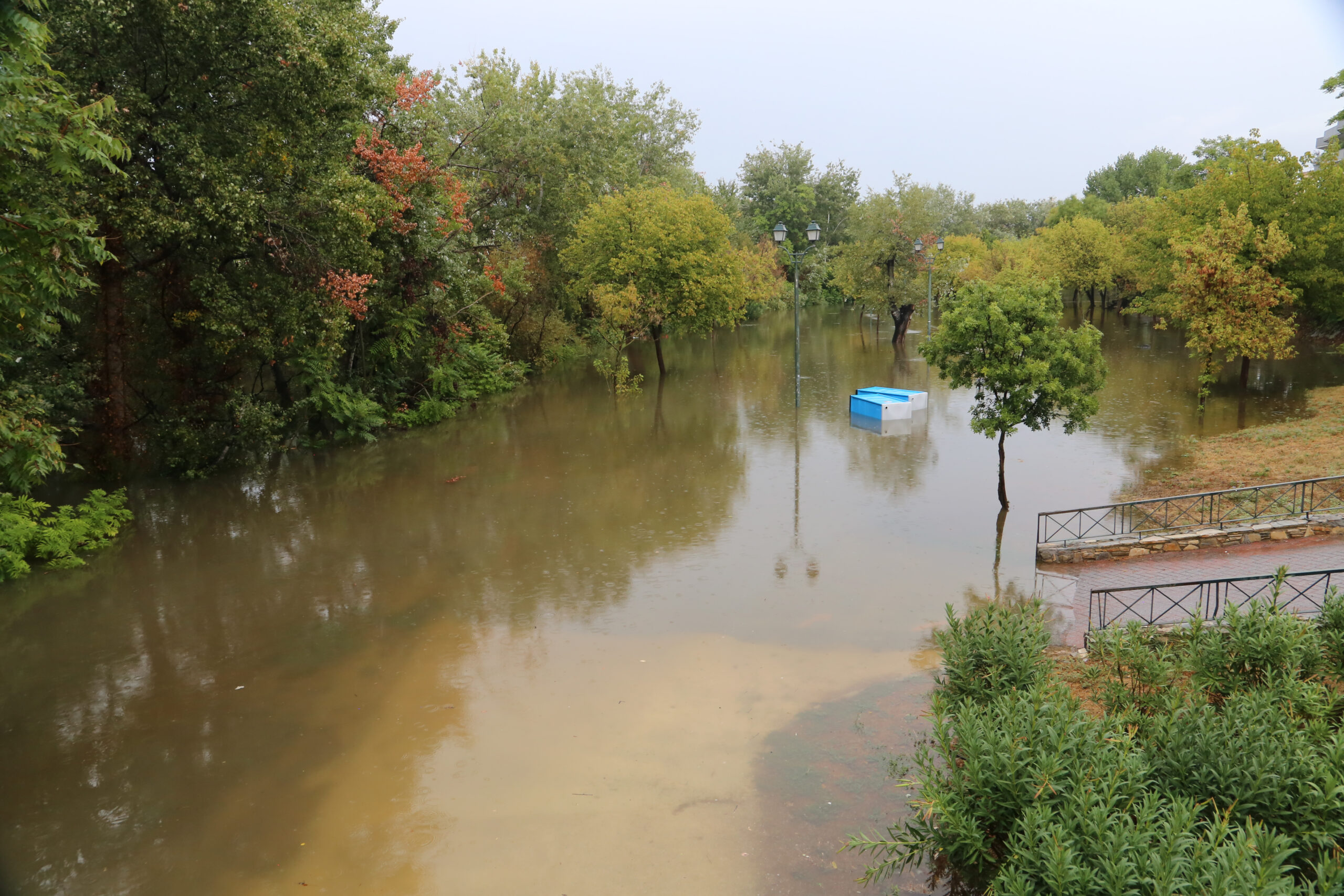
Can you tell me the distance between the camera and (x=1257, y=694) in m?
6.66

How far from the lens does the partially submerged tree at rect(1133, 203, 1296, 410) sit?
981 inches

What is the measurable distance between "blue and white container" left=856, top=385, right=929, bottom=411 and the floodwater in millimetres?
4137

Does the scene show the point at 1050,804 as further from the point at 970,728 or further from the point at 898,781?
the point at 898,781

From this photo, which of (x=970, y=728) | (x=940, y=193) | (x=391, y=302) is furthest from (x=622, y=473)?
(x=940, y=193)

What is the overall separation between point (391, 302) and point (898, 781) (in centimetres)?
2117

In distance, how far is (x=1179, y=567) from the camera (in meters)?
13.1

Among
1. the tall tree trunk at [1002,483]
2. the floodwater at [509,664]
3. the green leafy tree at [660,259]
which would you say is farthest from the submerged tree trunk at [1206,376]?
the green leafy tree at [660,259]

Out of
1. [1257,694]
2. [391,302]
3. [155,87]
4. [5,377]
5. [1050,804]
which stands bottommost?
[1050,804]

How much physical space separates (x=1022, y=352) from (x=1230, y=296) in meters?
14.1

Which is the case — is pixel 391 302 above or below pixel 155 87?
below

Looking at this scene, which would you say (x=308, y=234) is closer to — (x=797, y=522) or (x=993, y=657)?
(x=797, y=522)

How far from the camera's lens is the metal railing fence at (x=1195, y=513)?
47.5 ft

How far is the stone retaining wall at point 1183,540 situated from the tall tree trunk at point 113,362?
776 inches

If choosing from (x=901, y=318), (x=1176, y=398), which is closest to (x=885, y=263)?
(x=901, y=318)
